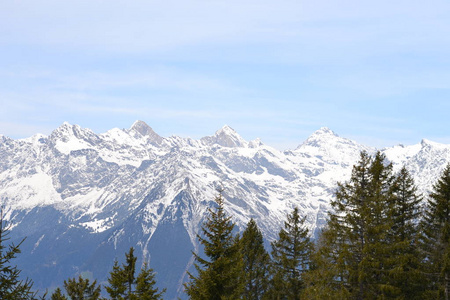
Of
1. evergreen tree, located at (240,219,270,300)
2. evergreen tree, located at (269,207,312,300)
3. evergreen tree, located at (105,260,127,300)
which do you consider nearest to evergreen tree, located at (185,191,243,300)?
evergreen tree, located at (105,260,127,300)

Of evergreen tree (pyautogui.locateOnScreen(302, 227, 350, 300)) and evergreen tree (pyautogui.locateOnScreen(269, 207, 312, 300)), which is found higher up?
evergreen tree (pyautogui.locateOnScreen(269, 207, 312, 300))

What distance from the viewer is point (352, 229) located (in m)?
31.6

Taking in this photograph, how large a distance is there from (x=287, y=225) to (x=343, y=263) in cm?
2180

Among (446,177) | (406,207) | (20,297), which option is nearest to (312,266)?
(406,207)

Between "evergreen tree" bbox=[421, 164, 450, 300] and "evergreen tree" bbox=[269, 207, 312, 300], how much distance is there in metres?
15.4

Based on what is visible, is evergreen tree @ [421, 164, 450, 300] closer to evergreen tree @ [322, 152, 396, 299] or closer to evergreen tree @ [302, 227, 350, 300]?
evergreen tree @ [322, 152, 396, 299]

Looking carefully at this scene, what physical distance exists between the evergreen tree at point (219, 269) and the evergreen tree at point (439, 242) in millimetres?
12430

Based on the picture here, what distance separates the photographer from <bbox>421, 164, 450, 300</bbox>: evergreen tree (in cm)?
3053

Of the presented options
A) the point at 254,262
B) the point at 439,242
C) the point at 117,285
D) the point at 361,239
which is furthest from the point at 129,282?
the point at 439,242

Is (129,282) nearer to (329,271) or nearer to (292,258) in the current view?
(292,258)

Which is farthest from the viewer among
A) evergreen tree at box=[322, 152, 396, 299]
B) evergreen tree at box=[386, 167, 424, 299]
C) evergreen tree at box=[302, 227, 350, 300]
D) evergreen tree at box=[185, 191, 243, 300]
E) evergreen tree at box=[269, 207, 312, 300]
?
evergreen tree at box=[269, 207, 312, 300]

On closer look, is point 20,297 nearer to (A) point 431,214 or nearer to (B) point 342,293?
(B) point 342,293

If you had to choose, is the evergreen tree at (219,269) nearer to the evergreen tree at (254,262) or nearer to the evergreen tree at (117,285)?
the evergreen tree at (117,285)

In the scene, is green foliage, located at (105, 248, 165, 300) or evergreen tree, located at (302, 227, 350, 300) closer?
evergreen tree, located at (302, 227, 350, 300)
